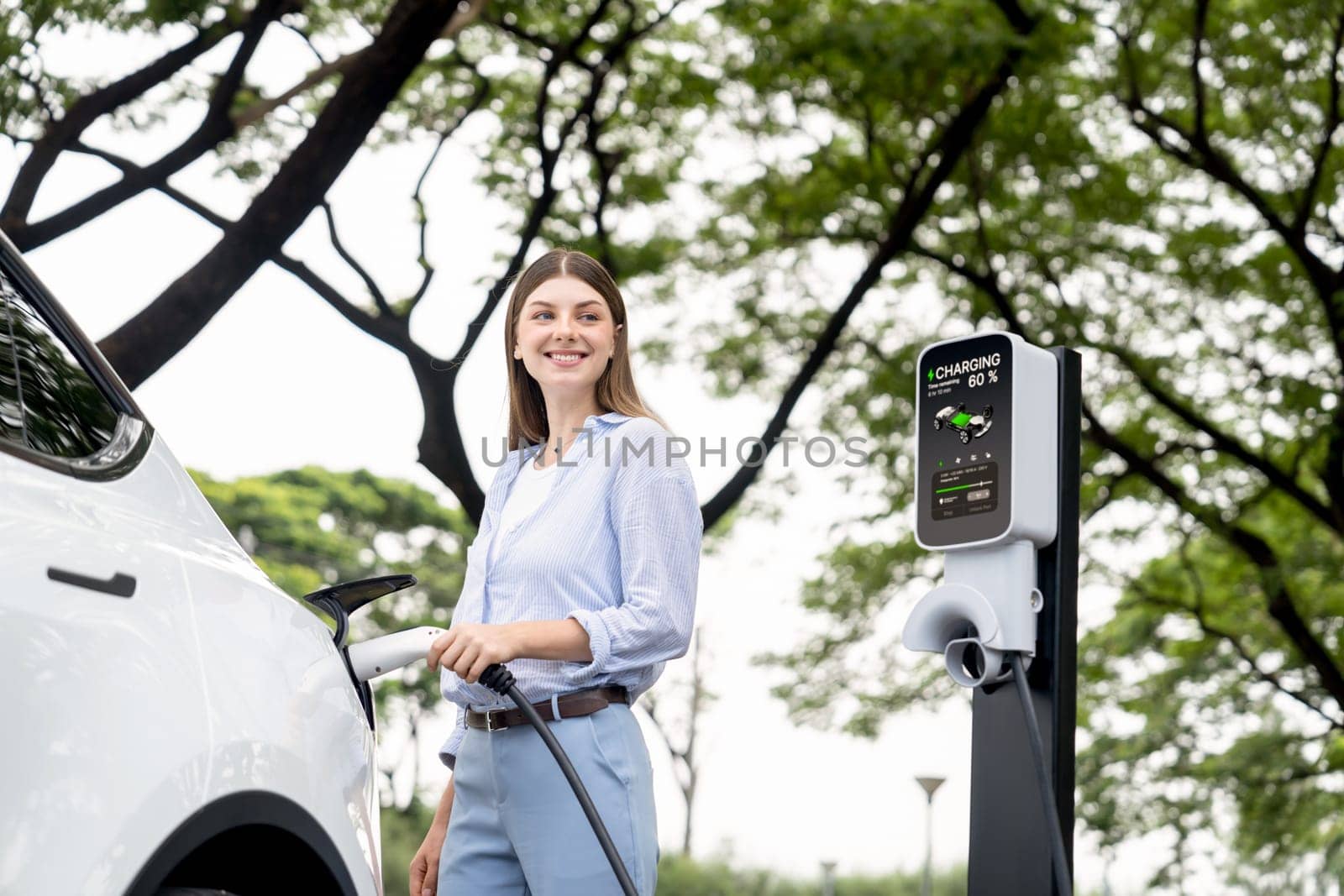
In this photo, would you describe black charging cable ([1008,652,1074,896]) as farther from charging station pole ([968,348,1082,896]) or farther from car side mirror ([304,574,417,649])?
car side mirror ([304,574,417,649])

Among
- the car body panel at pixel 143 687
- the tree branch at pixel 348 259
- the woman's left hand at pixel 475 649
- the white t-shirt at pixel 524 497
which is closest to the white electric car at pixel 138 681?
the car body panel at pixel 143 687

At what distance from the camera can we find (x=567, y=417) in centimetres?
231

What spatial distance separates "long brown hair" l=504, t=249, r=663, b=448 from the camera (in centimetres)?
231

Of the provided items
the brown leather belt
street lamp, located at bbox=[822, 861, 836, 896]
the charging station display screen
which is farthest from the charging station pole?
street lamp, located at bbox=[822, 861, 836, 896]

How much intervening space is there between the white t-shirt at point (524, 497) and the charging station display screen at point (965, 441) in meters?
0.79

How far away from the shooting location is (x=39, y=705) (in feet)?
4.31

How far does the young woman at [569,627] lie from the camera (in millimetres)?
1976

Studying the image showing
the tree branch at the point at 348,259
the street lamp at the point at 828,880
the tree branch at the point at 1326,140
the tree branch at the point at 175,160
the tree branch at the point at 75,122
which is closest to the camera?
the tree branch at the point at 175,160

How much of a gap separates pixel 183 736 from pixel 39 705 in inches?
7.3

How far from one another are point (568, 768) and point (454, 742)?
0.43 m

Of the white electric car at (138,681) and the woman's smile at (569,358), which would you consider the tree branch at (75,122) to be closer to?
the woman's smile at (569,358)

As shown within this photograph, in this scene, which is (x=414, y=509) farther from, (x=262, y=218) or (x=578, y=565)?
(x=578, y=565)

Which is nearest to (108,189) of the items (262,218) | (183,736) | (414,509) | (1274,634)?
(262,218)

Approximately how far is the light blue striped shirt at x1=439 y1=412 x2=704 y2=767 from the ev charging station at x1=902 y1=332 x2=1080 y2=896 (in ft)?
2.24
